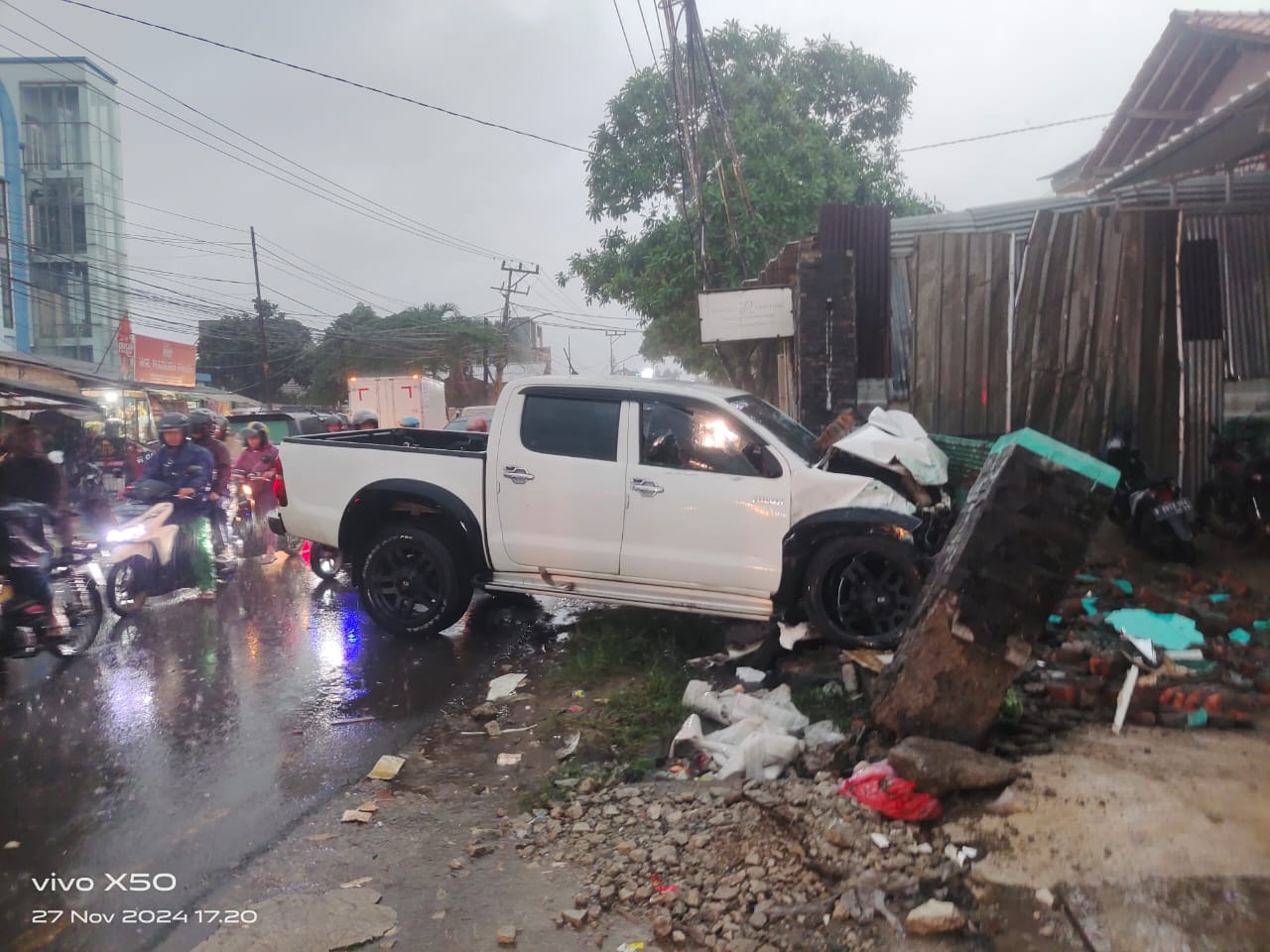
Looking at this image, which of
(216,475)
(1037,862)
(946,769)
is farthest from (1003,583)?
(216,475)

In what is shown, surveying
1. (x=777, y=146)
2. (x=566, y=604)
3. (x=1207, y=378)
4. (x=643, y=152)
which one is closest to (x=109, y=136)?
(x=643, y=152)

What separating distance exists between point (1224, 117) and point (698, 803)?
23.0 feet

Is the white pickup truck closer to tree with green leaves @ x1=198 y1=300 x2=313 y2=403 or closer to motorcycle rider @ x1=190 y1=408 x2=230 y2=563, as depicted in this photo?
motorcycle rider @ x1=190 y1=408 x2=230 y2=563

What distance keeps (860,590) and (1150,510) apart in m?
3.18

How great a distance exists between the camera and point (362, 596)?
675 cm

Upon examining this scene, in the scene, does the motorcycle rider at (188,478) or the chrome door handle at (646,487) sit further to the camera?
the motorcycle rider at (188,478)

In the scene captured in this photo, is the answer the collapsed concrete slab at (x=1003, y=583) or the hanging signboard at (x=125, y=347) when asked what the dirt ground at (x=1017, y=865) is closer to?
the collapsed concrete slab at (x=1003, y=583)

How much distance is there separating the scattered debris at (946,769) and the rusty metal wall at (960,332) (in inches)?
230

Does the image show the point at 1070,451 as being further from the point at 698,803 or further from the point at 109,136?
the point at 109,136

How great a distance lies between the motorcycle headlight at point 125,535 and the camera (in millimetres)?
7828

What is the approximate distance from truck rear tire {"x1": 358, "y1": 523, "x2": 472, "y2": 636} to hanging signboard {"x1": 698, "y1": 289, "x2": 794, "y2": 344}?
4983 mm

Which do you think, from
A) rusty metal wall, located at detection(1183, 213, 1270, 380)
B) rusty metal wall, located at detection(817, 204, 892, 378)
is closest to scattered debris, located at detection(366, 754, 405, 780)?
rusty metal wall, located at detection(817, 204, 892, 378)

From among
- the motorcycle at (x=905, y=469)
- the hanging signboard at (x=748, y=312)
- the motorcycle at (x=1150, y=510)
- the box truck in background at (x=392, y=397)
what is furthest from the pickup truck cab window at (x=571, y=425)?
the box truck in background at (x=392, y=397)

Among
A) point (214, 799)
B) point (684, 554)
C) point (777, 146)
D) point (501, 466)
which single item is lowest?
point (214, 799)
